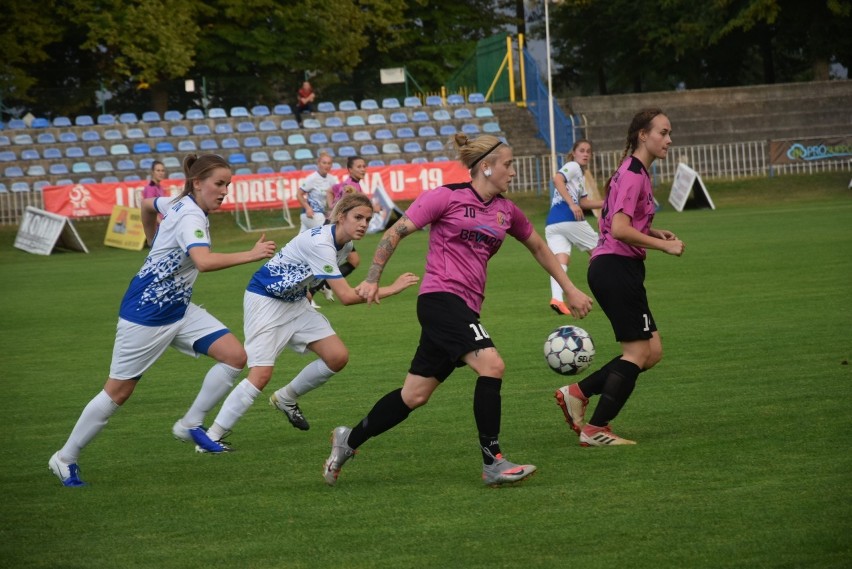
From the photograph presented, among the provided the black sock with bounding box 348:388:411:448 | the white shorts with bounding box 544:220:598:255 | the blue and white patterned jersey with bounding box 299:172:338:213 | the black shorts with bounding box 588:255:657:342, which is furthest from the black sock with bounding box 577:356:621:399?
the blue and white patterned jersey with bounding box 299:172:338:213

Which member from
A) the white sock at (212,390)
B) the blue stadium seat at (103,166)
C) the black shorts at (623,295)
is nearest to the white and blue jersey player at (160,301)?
the white sock at (212,390)

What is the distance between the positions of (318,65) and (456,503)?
132ft

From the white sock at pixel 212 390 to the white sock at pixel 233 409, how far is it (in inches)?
3.8

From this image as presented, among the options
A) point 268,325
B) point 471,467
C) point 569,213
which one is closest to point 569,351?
point 471,467

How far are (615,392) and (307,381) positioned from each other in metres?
2.13

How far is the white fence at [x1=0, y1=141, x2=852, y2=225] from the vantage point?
3556 cm

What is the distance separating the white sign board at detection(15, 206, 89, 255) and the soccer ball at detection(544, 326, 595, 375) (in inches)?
931

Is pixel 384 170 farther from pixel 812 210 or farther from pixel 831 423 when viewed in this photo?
pixel 831 423

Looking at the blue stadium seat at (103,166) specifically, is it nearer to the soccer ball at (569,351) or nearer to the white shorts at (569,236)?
the white shorts at (569,236)

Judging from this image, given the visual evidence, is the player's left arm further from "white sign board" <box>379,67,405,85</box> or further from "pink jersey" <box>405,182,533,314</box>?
"white sign board" <box>379,67,405,85</box>

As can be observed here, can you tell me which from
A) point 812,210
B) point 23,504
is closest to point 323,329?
point 23,504

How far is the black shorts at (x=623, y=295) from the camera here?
700 cm

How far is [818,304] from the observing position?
13.0 meters

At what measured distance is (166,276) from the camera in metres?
6.89
